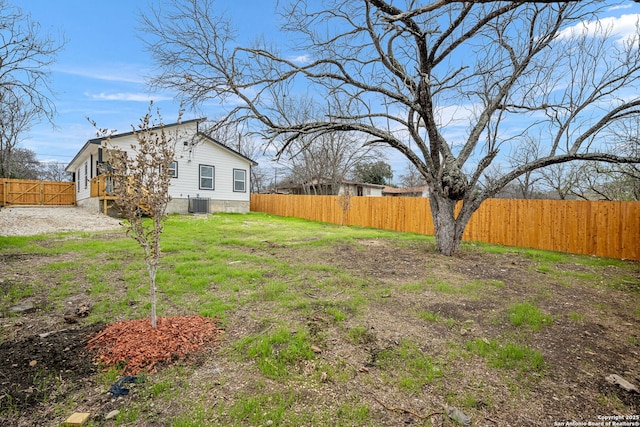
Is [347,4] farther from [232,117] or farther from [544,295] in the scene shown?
[544,295]

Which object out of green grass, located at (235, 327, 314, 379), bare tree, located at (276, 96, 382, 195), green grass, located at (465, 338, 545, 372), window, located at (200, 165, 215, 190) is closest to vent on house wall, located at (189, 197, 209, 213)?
window, located at (200, 165, 215, 190)

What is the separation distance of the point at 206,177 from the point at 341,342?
16.7m

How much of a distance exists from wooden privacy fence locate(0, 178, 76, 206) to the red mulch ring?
2223cm

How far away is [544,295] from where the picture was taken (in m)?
4.49

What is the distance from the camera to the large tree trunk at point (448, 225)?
7258 millimetres

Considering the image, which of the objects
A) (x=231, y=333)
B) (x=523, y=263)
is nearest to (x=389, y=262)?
(x=523, y=263)

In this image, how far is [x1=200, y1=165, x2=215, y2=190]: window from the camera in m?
17.5

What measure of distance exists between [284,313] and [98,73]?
32.9 ft

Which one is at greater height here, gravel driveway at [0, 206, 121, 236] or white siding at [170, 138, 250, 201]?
white siding at [170, 138, 250, 201]

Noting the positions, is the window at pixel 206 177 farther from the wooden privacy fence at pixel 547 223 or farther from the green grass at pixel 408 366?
the green grass at pixel 408 366

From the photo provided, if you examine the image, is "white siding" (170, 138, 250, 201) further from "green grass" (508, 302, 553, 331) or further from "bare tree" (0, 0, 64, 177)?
"green grass" (508, 302, 553, 331)

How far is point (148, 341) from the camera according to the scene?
2.81 meters

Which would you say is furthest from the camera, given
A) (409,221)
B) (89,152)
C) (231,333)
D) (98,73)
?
(89,152)

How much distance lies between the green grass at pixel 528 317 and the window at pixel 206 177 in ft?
55.4
